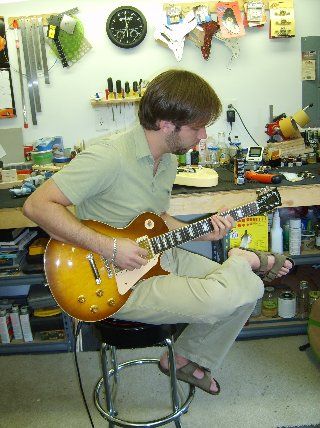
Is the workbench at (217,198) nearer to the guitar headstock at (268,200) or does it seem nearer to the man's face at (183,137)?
the guitar headstock at (268,200)

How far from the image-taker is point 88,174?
4.49 feet

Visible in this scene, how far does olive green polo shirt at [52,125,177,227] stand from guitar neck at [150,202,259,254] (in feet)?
0.42

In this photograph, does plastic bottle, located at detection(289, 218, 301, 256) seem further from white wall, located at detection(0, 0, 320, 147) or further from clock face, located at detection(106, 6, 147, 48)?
clock face, located at detection(106, 6, 147, 48)

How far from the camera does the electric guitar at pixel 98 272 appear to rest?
1.38m

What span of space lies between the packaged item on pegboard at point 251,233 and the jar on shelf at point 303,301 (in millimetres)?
369

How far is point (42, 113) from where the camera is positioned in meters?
2.70

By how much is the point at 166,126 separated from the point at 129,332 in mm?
717

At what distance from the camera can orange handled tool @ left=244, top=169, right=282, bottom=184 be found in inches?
80.6

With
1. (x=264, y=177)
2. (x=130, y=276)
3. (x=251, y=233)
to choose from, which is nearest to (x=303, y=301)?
(x=251, y=233)

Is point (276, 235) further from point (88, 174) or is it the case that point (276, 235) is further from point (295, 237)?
point (88, 174)

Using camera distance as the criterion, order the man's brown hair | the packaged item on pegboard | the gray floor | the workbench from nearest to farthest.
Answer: the man's brown hair, the gray floor, the workbench, the packaged item on pegboard

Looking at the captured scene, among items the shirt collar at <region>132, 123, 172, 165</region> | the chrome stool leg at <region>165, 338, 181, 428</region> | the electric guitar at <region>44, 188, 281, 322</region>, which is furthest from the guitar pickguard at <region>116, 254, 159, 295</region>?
the shirt collar at <region>132, 123, 172, 165</region>

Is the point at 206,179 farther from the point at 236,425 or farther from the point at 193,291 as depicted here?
the point at 236,425

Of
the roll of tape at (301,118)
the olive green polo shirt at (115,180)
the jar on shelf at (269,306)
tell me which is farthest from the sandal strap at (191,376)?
the roll of tape at (301,118)
